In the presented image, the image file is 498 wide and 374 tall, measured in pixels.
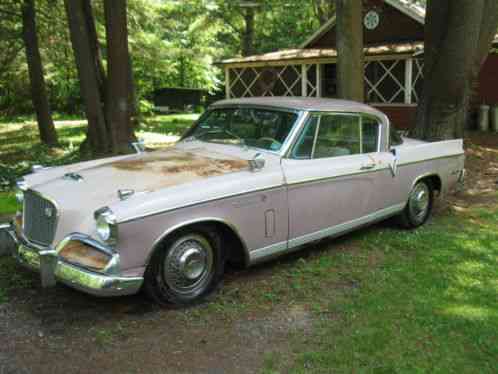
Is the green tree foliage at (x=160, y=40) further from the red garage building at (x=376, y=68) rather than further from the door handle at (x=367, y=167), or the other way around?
the door handle at (x=367, y=167)

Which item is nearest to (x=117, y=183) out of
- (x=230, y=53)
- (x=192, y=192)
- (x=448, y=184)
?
(x=192, y=192)

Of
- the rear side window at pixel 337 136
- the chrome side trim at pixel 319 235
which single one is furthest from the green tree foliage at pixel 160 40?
the chrome side trim at pixel 319 235

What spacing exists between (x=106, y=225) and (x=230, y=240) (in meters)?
1.26

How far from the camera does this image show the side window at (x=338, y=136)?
5594 mm

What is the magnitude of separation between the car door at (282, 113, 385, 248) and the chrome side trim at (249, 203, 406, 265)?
0.01 metres

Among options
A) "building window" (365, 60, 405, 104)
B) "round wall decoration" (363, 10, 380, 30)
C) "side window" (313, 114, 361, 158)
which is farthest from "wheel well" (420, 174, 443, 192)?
"round wall decoration" (363, 10, 380, 30)

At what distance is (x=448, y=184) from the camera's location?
727 centimetres

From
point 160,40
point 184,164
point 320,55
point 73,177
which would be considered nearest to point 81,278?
point 73,177

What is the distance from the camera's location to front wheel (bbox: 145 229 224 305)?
4340mm

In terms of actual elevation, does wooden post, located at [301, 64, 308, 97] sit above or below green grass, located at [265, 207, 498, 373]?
above

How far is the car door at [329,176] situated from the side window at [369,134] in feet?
0.04

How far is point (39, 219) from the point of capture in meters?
4.56

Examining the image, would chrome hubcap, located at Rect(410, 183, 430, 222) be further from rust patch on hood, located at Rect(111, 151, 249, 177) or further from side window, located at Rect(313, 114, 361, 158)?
rust patch on hood, located at Rect(111, 151, 249, 177)

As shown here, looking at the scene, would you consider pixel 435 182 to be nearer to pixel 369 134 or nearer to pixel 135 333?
pixel 369 134
